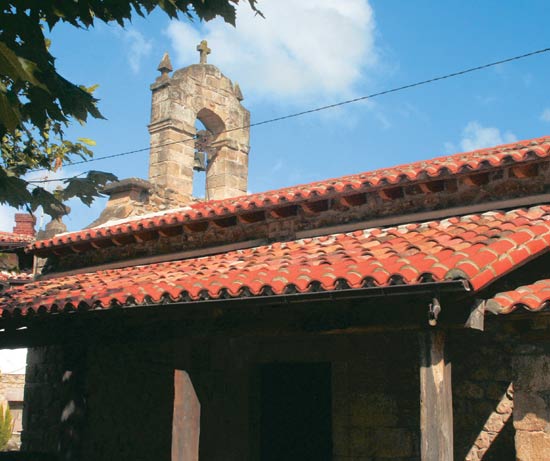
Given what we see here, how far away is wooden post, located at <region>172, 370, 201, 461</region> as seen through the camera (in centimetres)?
576

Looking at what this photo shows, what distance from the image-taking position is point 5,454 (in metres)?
7.60

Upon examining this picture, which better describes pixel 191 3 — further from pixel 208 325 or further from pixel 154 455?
pixel 154 455

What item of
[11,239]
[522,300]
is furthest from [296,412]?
[11,239]

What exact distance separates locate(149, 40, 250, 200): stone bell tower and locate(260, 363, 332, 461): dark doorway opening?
183 inches

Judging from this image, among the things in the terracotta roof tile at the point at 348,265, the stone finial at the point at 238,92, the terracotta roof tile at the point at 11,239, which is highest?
the stone finial at the point at 238,92

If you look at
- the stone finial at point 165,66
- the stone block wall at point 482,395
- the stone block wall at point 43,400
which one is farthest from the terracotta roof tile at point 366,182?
the stone finial at point 165,66

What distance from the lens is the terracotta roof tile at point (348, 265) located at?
4.62 meters

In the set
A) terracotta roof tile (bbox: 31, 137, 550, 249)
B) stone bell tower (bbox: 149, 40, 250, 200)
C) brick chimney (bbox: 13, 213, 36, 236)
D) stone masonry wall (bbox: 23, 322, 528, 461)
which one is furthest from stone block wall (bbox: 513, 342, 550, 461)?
brick chimney (bbox: 13, 213, 36, 236)

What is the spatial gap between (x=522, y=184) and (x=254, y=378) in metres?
3.31

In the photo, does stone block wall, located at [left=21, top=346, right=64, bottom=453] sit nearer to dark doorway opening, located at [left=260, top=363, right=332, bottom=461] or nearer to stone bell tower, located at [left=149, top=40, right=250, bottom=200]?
dark doorway opening, located at [left=260, top=363, right=332, bottom=461]

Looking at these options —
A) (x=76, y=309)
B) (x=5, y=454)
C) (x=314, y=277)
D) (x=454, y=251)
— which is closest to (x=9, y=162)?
(x=76, y=309)

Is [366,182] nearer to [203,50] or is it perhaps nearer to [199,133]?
[199,133]

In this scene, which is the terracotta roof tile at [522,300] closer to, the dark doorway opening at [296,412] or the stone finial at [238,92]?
the dark doorway opening at [296,412]

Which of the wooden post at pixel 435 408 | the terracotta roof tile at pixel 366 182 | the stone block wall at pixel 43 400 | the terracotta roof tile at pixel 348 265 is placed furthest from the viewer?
the stone block wall at pixel 43 400
